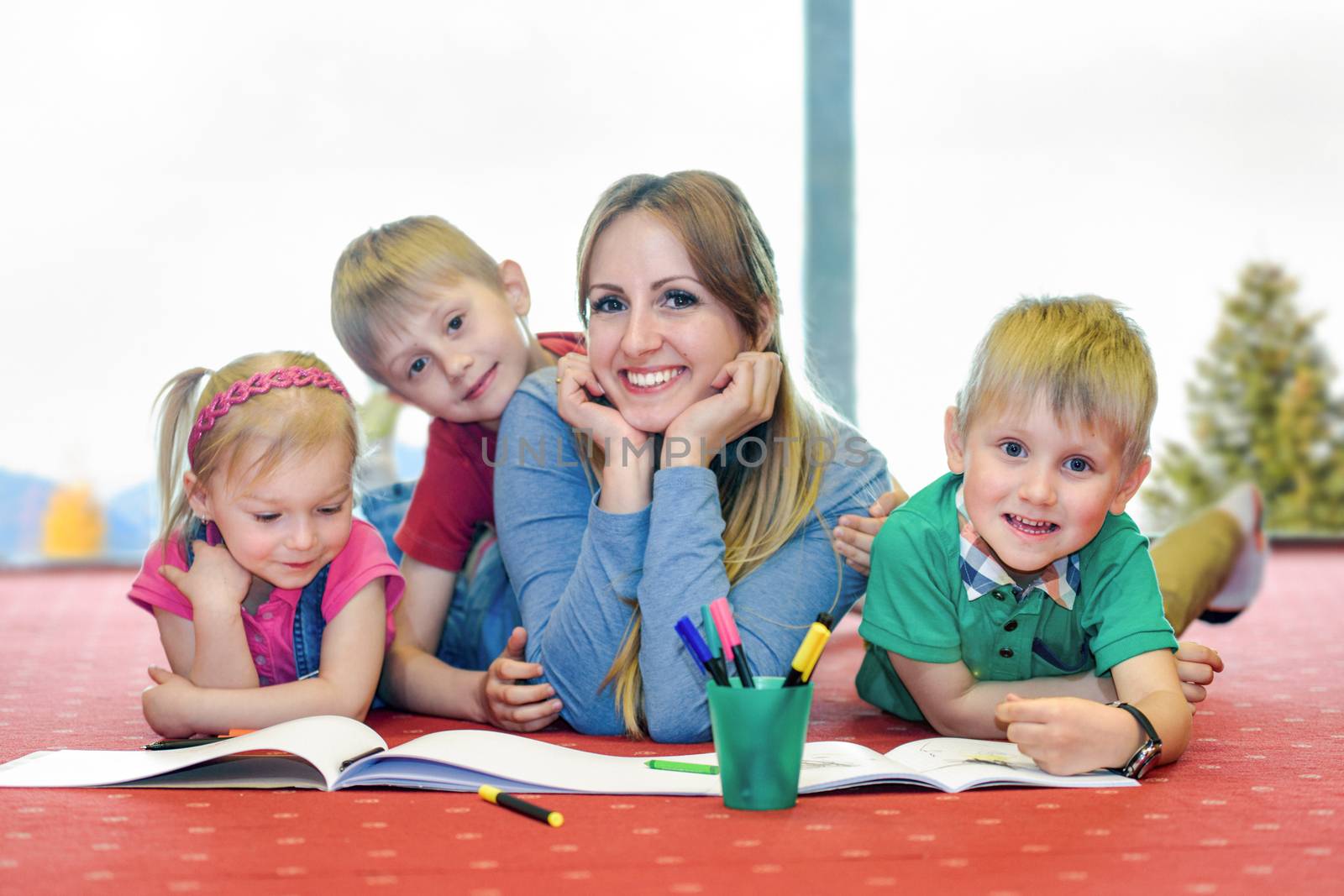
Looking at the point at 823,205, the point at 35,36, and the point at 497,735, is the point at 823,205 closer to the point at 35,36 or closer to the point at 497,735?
the point at 35,36

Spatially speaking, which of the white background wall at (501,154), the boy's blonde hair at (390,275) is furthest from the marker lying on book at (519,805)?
the white background wall at (501,154)

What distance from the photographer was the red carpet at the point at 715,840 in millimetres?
862

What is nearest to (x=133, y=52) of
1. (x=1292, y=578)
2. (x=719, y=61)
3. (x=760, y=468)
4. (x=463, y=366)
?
(x=719, y=61)

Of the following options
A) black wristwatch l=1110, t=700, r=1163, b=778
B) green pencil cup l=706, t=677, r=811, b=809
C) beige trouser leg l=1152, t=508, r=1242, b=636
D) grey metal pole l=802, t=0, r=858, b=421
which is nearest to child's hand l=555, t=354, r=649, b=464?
green pencil cup l=706, t=677, r=811, b=809

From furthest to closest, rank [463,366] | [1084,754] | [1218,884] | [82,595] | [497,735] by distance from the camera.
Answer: [82,595]
[463,366]
[497,735]
[1084,754]
[1218,884]

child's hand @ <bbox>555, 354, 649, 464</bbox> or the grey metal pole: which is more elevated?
the grey metal pole

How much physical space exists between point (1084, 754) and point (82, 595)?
3021mm

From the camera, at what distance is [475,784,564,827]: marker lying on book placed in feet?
3.27

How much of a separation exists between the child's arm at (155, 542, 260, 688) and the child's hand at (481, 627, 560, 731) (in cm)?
27

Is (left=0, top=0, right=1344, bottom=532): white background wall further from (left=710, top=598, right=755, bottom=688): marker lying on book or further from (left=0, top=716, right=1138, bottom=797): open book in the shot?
(left=710, top=598, right=755, bottom=688): marker lying on book

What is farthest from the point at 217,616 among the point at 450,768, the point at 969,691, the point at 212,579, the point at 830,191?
the point at 830,191

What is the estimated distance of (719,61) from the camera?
4570 mm

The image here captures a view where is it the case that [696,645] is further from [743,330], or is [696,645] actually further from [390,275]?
[390,275]

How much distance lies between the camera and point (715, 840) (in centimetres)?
96
